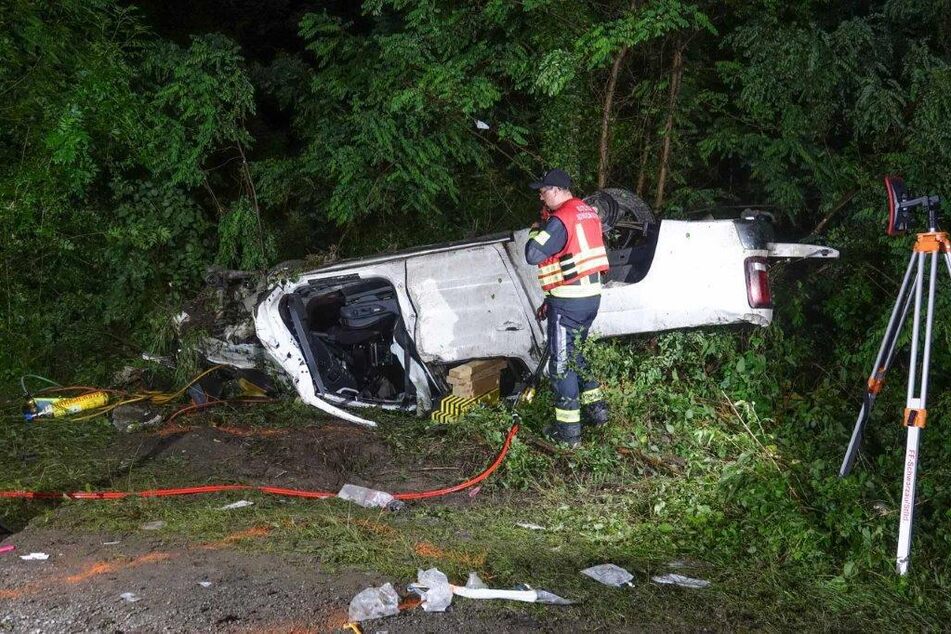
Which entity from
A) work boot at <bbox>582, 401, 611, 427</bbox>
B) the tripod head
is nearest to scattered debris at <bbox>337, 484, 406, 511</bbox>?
work boot at <bbox>582, 401, 611, 427</bbox>

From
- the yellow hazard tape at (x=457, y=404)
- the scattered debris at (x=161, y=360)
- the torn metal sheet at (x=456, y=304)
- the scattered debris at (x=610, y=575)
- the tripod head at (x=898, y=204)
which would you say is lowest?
the scattered debris at (x=610, y=575)

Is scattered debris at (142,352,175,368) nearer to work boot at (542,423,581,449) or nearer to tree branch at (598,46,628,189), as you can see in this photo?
work boot at (542,423,581,449)

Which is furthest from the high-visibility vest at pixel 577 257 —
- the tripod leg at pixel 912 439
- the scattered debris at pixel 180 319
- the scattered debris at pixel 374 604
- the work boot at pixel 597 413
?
the scattered debris at pixel 180 319

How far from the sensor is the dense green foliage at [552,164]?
4980 mm

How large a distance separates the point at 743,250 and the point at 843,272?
1468 millimetres

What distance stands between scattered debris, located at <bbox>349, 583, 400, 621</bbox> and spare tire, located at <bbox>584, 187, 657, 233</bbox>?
3.31m

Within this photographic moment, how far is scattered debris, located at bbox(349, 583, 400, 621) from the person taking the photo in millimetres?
3080

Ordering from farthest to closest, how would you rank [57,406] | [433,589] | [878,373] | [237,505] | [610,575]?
[57,406]
[237,505]
[878,373]
[610,575]
[433,589]

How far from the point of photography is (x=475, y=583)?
3.38m

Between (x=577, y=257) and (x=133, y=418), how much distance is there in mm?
3843

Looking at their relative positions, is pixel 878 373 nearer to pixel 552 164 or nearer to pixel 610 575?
pixel 610 575

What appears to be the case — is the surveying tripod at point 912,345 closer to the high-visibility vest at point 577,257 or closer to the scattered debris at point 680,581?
the scattered debris at point 680,581

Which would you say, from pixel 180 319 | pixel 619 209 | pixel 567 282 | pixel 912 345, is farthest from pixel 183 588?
pixel 180 319

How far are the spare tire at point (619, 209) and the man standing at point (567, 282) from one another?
555 mm
